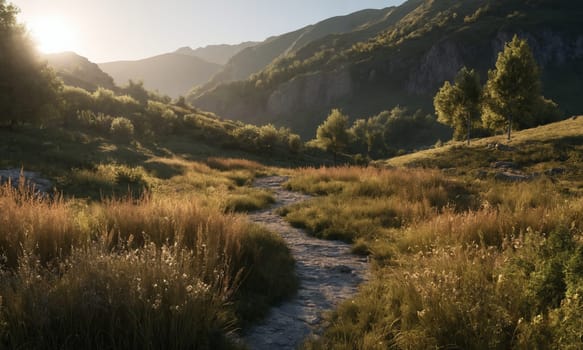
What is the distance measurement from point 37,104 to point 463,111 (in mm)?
45278

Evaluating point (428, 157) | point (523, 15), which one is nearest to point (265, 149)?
point (428, 157)

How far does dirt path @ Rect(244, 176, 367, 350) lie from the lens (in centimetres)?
377

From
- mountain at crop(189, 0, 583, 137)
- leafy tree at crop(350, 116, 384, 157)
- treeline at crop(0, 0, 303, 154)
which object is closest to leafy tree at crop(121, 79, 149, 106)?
treeline at crop(0, 0, 303, 154)

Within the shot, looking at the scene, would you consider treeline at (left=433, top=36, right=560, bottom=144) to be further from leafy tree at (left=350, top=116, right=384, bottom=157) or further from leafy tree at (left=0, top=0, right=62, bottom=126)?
leafy tree at (left=350, top=116, right=384, bottom=157)

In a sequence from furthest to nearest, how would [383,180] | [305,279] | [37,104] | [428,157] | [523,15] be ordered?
1. [523,15]
2. [428,157]
3. [37,104]
4. [383,180]
5. [305,279]

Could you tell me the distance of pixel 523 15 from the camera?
527 ft

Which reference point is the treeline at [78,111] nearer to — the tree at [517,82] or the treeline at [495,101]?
the treeline at [495,101]

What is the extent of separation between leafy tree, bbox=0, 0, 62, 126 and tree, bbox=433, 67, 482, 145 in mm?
42965

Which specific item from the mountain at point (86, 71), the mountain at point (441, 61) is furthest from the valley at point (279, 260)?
the mountain at point (441, 61)

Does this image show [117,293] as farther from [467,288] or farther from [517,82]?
[517,82]

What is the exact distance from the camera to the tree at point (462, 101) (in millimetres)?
43219

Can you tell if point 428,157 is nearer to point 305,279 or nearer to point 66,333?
point 305,279

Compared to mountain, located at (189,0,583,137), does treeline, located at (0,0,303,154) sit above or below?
below

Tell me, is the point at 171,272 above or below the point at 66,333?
above
